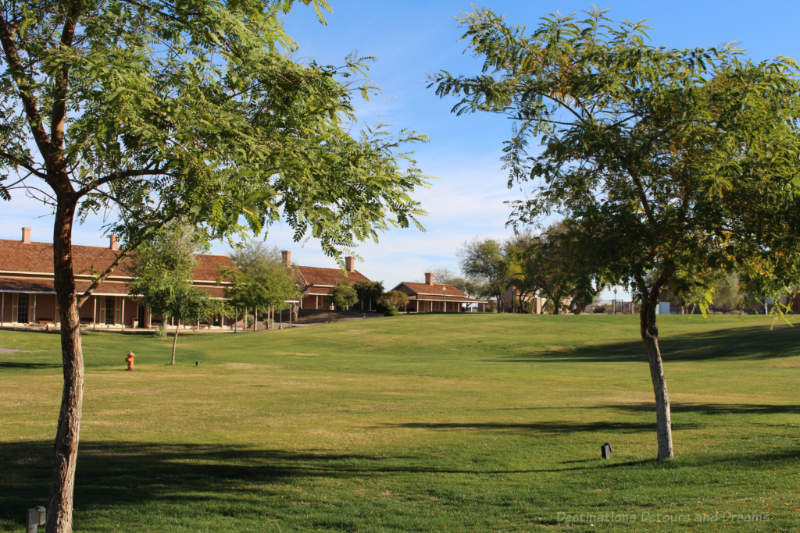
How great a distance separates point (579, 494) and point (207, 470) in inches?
229

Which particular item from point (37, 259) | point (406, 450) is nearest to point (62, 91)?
point (406, 450)

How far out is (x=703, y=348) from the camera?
46.1 metres

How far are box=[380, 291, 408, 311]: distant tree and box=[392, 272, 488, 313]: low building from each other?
9.19m

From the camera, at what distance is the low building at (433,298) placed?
4080 inches

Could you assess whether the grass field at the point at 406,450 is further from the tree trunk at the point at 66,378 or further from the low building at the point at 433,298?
the low building at the point at 433,298

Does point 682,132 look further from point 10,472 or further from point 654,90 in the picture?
point 10,472

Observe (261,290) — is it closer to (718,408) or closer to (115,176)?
(718,408)

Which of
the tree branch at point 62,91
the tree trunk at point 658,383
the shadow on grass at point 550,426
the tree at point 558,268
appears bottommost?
the shadow on grass at point 550,426

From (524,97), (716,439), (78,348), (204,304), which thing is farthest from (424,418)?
(204,304)

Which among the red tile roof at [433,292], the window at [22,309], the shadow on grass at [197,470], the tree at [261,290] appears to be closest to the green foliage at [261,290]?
the tree at [261,290]

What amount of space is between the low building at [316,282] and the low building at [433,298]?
9.55 metres

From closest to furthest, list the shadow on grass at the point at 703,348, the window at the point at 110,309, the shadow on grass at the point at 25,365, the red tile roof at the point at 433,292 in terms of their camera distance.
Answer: the shadow on grass at the point at 25,365, the shadow on grass at the point at 703,348, the window at the point at 110,309, the red tile roof at the point at 433,292

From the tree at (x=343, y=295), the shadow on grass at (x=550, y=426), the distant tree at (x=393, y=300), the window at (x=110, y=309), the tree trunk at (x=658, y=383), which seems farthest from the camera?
the distant tree at (x=393, y=300)

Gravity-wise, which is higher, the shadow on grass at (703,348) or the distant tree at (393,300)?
the distant tree at (393,300)
